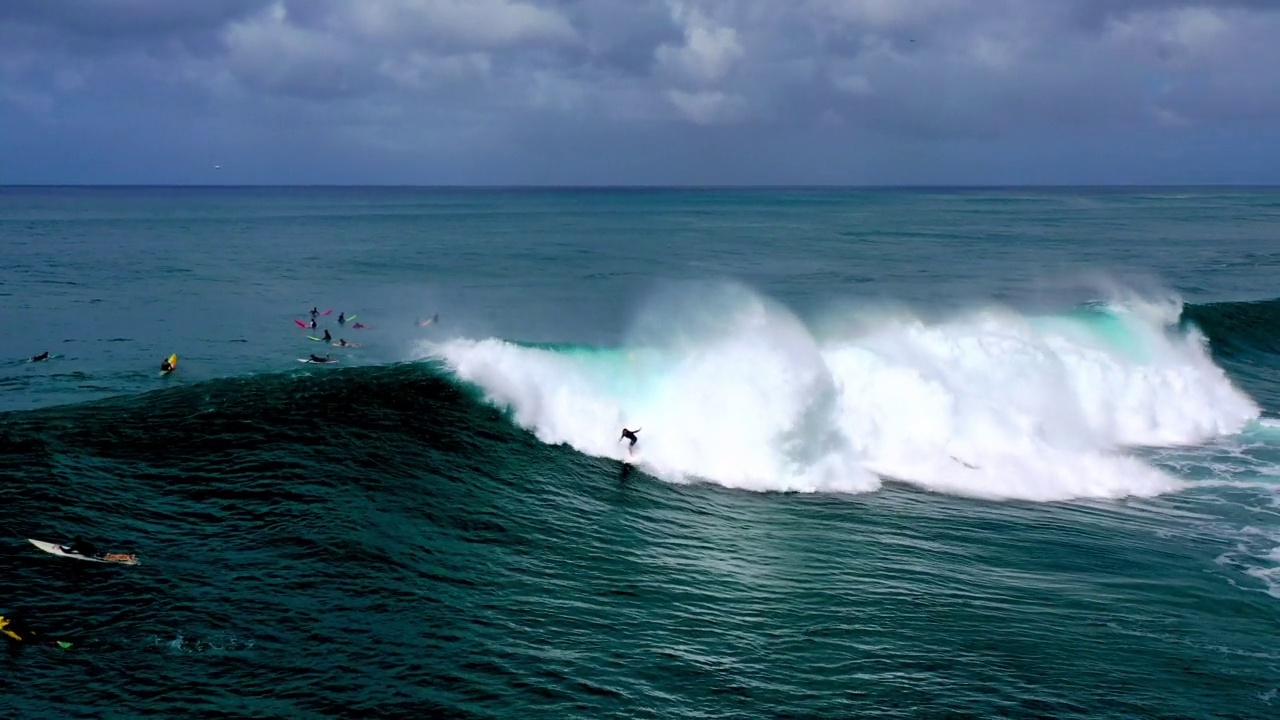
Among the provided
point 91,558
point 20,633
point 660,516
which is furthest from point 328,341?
point 20,633

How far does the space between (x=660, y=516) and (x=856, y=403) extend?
11028 millimetres

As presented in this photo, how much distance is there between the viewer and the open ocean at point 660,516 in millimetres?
16781

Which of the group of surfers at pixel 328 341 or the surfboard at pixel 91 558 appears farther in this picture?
the group of surfers at pixel 328 341

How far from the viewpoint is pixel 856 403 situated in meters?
34.2

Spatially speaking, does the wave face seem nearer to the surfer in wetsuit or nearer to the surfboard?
the surfer in wetsuit

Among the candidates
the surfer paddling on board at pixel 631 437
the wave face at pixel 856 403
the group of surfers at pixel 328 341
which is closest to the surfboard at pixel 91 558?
the wave face at pixel 856 403

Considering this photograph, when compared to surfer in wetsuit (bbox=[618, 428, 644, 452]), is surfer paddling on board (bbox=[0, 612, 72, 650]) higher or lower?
lower

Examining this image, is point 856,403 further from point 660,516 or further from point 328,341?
point 328,341

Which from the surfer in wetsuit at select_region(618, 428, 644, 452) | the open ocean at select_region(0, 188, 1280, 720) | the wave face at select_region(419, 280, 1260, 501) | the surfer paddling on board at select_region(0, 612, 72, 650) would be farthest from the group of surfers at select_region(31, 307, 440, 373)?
the surfer paddling on board at select_region(0, 612, 72, 650)

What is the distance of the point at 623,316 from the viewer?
5828cm

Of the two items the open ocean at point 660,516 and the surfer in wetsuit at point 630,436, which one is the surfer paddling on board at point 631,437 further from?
the open ocean at point 660,516

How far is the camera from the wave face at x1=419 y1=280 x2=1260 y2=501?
30.6 meters

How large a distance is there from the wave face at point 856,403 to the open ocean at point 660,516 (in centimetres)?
13

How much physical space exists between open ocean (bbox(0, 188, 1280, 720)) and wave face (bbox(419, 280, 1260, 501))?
13 centimetres
